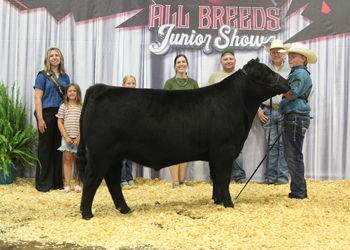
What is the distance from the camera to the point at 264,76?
3652 mm

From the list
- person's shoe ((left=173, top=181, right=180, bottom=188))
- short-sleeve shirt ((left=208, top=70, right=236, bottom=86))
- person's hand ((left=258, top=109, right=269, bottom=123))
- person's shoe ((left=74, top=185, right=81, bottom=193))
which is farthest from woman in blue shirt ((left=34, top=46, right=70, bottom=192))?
person's hand ((left=258, top=109, right=269, bottom=123))

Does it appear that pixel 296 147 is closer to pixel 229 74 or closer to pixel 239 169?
pixel 239 169

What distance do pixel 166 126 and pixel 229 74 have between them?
8.46ft

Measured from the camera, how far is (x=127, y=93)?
3439mm

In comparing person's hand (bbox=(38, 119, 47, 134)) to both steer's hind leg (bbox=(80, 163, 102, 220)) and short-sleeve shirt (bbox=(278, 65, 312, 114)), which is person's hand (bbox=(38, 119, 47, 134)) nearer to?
steer's hind leg (bbox=(80, 163, 102, 220))

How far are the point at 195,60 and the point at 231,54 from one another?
0.76 metres

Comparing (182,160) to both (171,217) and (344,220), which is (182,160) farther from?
(344,220)

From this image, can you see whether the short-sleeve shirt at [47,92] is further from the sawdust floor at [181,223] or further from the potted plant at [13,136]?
the sawdust floor at [181,223]

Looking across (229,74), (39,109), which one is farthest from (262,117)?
(39,109)

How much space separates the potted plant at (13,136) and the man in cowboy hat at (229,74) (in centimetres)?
330

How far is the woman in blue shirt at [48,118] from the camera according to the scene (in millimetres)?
5352

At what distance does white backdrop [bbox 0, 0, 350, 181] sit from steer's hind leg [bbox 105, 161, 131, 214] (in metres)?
2.33

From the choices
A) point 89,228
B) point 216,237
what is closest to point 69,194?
point 89,228

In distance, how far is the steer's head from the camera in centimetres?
365
